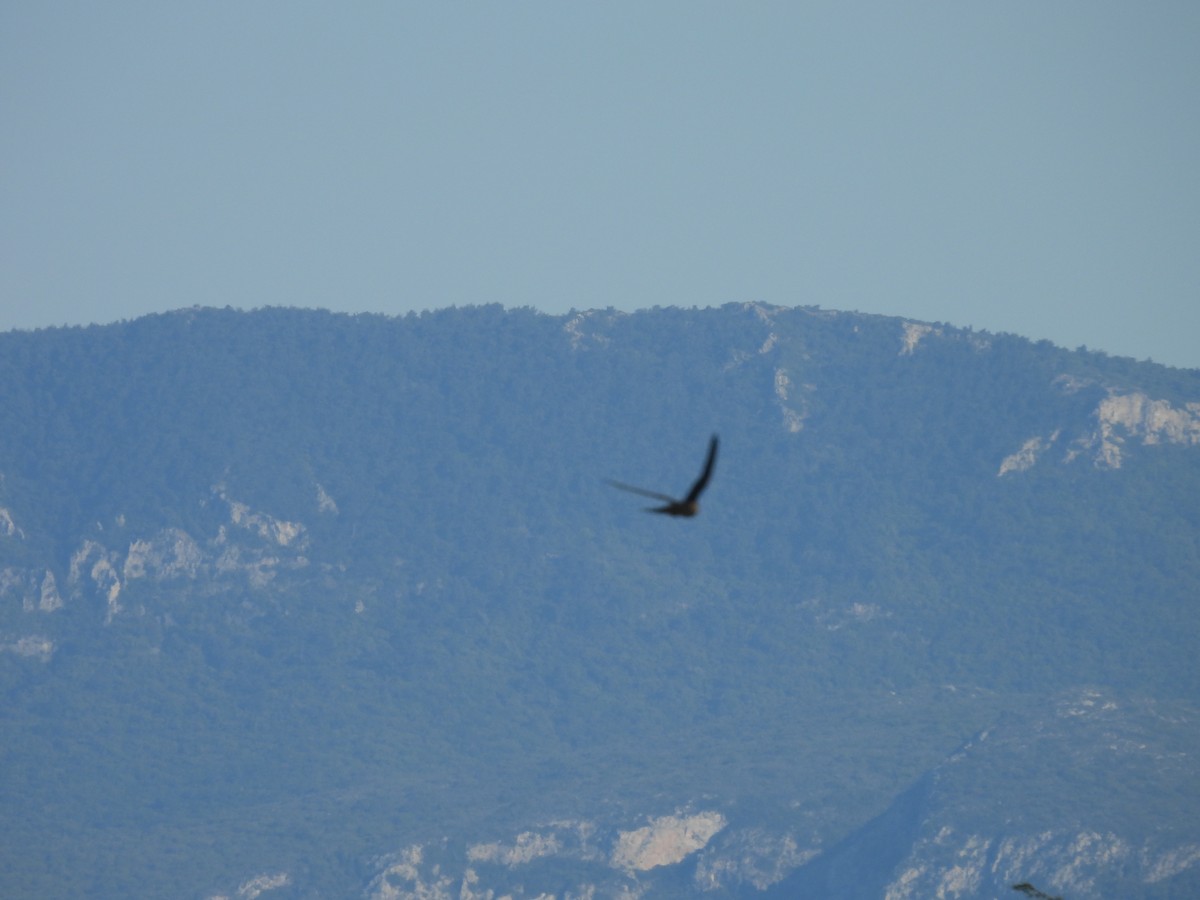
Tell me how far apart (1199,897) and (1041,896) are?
486 ft

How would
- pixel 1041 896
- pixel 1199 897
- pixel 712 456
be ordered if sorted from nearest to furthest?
pixel 712 456, pixel 1041 896, pixel 1199 897

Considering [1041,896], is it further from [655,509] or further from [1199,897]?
[1199,897]

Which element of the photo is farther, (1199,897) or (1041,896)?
(1199,897)

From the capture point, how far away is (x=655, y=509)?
3803 cm

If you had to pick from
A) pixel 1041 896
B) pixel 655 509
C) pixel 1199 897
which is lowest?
pixel 1199 897

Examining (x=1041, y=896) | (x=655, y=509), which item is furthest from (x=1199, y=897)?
(x=655, y=509)

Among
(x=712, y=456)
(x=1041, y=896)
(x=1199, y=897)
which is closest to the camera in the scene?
(x=712, y=456)

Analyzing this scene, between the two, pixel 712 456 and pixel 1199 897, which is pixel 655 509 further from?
pixel 1199 897

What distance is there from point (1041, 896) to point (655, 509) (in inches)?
911

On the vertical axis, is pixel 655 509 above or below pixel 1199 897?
above

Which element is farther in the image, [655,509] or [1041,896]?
[1041,896]

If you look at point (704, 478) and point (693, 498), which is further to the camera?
point (693, 498)

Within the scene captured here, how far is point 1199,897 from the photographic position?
19975cm

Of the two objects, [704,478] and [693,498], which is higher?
[704,478]
